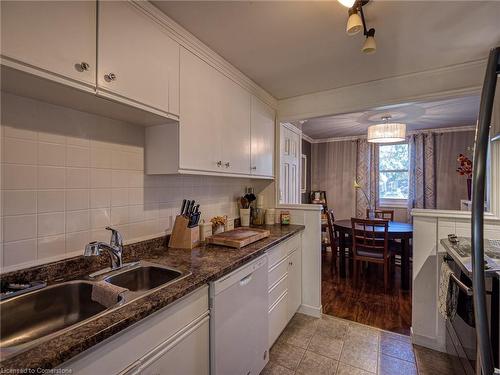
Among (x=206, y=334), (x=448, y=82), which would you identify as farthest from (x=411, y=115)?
(x=206, y=334)

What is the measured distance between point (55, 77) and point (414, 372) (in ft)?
8.79

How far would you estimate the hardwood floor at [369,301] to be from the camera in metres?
2.36

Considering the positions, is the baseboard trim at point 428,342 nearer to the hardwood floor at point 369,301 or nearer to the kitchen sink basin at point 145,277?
the hardwood floor at point 369,301

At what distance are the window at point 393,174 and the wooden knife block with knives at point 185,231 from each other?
424 centimetres

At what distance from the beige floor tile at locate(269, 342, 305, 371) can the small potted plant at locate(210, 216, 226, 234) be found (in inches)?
40.6

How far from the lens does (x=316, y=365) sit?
1.78 m

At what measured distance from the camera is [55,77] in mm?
910

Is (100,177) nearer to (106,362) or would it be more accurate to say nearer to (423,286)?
(106,362)

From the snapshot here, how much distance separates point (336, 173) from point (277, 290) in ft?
12.0

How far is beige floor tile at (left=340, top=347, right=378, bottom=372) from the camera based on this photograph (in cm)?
177

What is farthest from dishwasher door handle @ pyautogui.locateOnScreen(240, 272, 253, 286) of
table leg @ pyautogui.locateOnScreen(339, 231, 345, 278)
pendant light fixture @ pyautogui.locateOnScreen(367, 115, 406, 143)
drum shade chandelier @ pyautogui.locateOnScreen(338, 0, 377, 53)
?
pendant light fixture @ pyautogui.locateOnScreen(367, 115, 406, 143)

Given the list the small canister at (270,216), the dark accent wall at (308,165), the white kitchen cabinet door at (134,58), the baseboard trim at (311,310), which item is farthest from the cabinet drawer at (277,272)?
the dark accent wall at (308,165)

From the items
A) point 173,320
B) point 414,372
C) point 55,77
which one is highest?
point 55,77

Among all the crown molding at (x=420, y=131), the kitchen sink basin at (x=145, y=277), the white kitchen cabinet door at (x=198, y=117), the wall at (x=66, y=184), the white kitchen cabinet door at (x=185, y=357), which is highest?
the crown molding at (x=420, y=131)
